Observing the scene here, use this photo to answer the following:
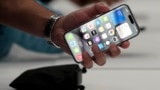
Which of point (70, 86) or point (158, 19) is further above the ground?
point (158, 19)

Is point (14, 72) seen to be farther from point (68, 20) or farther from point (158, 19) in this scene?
point (158, 19)

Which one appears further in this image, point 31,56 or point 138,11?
point 138,11

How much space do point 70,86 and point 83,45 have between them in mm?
101

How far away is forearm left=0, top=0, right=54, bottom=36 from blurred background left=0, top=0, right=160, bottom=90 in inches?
5.6

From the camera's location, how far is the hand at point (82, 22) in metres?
0.73

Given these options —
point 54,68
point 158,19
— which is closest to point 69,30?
point 54,68

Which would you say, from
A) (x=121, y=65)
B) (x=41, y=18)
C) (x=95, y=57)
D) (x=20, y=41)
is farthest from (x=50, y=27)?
(x=20, y=41)

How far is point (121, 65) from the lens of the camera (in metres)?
1.00

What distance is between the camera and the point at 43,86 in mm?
787

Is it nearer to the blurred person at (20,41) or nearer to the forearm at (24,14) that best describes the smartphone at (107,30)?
the forearm at (24,14)

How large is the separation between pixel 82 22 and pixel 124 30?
0.09 metres

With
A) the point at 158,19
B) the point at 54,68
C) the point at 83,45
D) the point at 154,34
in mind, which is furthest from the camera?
→ the point at 158,19

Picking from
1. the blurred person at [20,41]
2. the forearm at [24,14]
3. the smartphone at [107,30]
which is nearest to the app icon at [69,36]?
the smartphone at [107,30]

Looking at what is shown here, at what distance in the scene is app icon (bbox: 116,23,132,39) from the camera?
0.75 m
